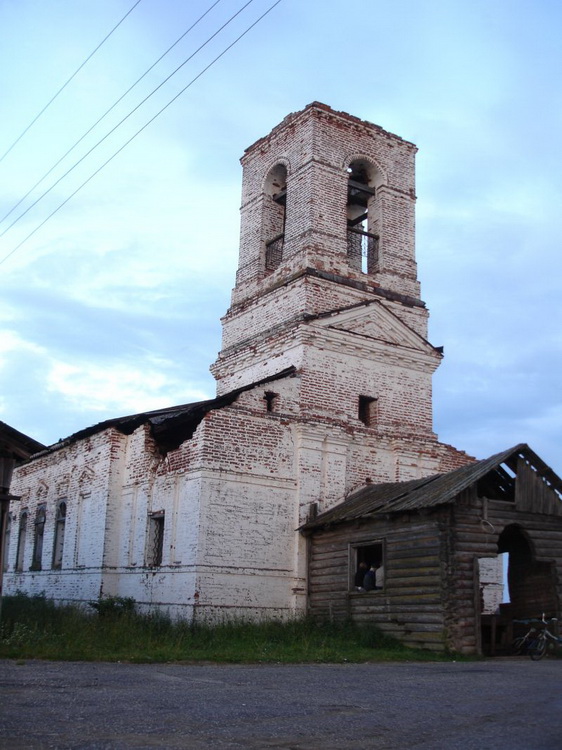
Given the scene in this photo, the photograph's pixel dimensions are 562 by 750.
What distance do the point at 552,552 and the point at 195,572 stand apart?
6960 millimetres

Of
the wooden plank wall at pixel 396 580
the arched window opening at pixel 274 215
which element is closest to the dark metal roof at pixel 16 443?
the wooden plank wall at pixel 396 580

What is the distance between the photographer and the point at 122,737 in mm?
5617

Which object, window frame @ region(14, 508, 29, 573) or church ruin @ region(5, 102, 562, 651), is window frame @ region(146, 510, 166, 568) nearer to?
church ruin @ region(5, 102, 562, 651)

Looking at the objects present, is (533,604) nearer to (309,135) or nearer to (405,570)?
(405,570)

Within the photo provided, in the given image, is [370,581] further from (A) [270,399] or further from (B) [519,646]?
(A) [270,399]

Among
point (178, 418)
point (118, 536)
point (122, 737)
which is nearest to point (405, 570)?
point (178, 418)

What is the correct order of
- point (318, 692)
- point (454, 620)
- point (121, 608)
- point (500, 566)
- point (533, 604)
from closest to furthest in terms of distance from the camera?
point (318, 692) < point (454, 620) < point (533, 604) < point (121, 608) < point (500, 566)

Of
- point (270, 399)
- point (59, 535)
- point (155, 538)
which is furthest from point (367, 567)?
point (59, 535)

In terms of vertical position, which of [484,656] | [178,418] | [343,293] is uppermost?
[343,293]

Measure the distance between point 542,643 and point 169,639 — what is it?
21.6 feet

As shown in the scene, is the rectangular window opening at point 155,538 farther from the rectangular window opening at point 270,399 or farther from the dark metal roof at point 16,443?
→ the dark metal roof at point 16,443

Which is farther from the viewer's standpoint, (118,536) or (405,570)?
(118,536)

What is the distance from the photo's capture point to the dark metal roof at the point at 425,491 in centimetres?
1398

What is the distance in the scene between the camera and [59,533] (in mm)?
21516
